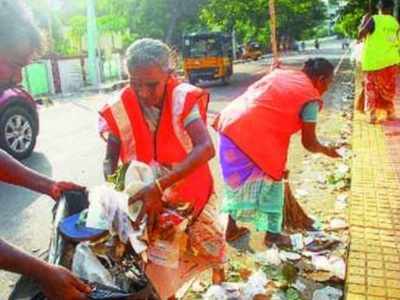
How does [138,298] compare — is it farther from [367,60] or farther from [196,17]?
[196,17]

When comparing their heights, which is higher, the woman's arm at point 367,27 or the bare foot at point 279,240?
the woman's arm at point 367,27

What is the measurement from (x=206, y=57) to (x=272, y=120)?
1654cm

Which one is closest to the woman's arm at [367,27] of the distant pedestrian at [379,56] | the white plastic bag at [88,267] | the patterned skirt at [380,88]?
the distant pedestrian at [379,56]

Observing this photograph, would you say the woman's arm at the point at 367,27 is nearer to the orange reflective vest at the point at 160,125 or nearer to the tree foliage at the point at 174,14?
the orange reflective vest at the point at 160,125

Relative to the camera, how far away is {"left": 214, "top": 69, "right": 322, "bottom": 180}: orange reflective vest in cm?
383

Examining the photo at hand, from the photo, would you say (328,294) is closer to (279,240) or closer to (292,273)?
(292,273)

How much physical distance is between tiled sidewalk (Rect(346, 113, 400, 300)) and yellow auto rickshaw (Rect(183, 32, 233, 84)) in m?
13.1

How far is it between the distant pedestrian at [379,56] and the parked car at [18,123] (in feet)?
16.0

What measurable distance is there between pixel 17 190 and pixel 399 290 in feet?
13.4

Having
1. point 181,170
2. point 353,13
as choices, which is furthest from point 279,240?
point 353,13

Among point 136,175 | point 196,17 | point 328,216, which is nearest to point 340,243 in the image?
point 328,216

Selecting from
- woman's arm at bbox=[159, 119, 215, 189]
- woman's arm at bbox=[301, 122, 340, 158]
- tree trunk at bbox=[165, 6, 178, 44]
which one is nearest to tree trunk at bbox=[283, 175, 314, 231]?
woman's arm at bbox=[301, 122, 340, 158]

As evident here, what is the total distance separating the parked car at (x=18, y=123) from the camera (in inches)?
280

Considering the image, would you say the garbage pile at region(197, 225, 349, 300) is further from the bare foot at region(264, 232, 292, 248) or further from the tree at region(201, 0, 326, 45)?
the tree at region(201, 0, 326, 45)
